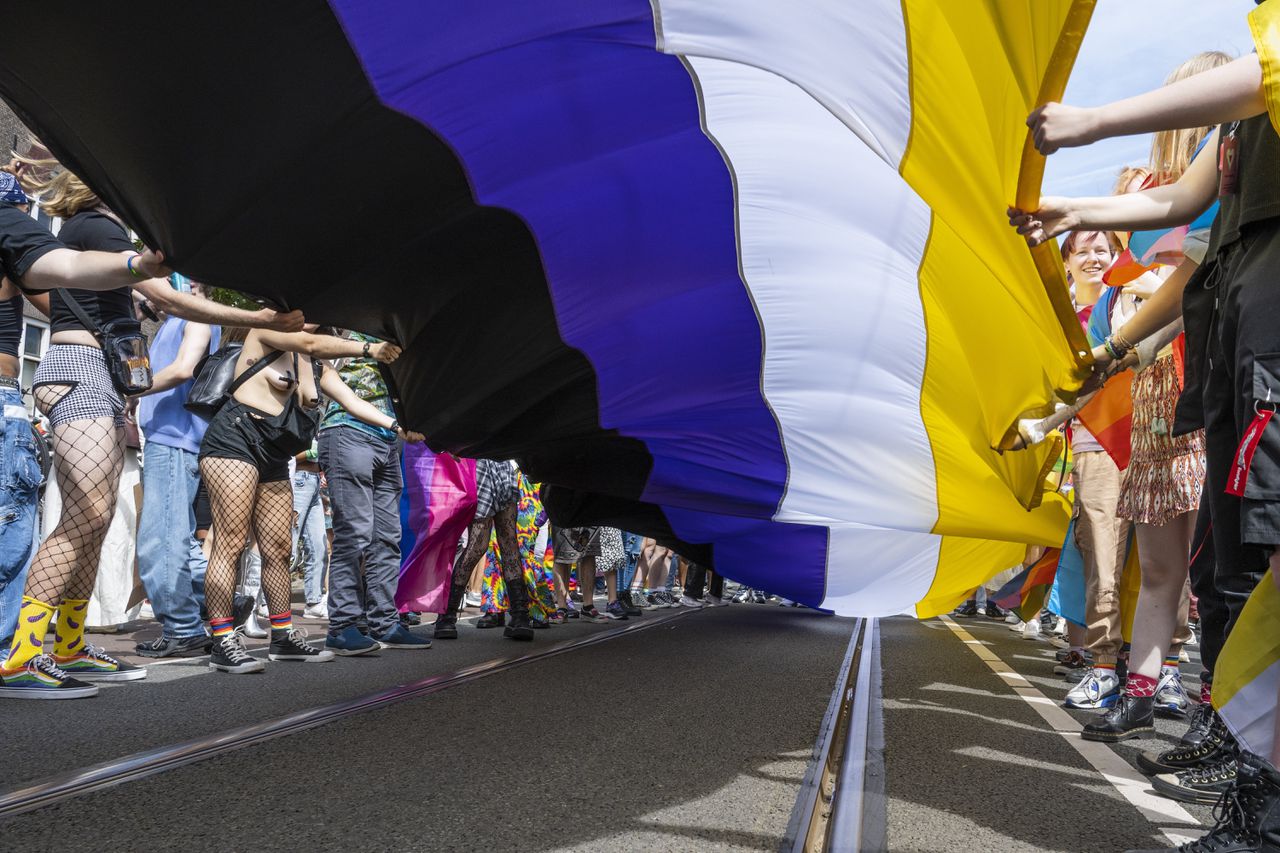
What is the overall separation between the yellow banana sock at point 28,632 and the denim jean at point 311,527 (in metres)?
4.28

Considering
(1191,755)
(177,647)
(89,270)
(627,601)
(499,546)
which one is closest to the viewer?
(1191,755)

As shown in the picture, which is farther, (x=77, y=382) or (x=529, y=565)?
(x=529, y=565)

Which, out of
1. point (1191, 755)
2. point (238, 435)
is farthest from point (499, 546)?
point (1191, 755)

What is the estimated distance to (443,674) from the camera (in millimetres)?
3916

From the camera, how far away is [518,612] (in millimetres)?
5598

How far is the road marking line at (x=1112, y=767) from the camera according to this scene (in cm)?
220

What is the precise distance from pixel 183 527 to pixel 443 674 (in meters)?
1.98

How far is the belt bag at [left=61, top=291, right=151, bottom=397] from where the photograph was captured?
343cm

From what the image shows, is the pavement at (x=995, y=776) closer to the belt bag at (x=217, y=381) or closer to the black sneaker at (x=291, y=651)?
the black sneaker at (x=291, y=651)

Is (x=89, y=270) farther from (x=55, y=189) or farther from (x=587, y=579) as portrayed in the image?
(x=587, y=579)

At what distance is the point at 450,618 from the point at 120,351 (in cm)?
279

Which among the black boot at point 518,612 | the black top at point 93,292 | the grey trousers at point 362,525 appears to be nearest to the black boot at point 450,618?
the black boot at point 518,612

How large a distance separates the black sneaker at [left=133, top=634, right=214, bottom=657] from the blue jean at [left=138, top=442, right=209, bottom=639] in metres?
0.03

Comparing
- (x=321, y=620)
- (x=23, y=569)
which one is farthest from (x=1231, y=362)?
(x=321, y=620)
